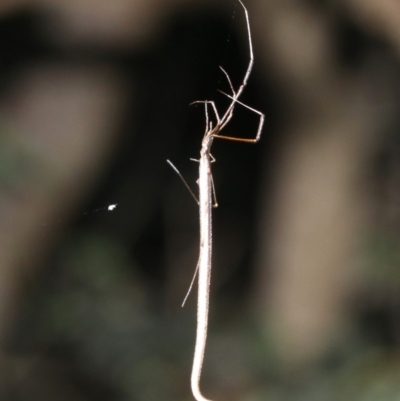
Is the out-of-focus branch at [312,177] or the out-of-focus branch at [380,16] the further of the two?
the out-of-focus branch at [312,177]

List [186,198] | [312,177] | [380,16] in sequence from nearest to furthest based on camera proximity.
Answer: [380,16], [312,177], [186,198]

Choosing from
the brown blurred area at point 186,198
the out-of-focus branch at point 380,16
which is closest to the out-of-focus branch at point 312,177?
the brown blurred area at point 186,198

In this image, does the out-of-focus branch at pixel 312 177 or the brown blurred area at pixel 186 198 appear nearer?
the brown blurred area at pixel 186 198

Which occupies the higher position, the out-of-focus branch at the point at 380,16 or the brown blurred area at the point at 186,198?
the out-of-focus branch at the point at 380,16

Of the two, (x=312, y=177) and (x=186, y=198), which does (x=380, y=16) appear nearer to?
(x=312, y=177)

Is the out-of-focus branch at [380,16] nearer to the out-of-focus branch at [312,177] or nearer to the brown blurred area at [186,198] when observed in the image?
the brown blurred area at [186,198]

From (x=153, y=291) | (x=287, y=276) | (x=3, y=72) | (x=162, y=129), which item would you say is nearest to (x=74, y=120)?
(x=3, y=72)

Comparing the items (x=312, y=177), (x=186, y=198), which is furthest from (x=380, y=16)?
(x=186, y=198)

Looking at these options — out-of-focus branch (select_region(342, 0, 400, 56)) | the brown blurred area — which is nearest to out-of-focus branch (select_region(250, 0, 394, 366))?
the brown blurred area

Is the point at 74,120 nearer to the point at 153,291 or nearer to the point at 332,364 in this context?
the point at 153,291
